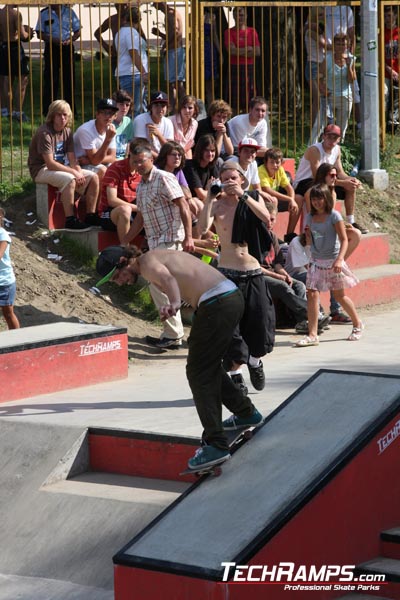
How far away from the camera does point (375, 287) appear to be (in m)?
12.7

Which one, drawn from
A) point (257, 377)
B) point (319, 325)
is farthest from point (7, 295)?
point (319, 325)

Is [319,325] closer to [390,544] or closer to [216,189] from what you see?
[216,189]

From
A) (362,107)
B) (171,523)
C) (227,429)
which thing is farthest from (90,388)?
(362,107)

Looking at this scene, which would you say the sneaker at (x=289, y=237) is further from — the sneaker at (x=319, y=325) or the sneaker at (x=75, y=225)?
the sneaker at (x=75, y=225)

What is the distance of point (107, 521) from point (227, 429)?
96 centimetres

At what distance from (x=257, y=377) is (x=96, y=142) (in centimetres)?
476

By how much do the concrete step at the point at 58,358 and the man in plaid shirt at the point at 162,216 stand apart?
3.68 feet

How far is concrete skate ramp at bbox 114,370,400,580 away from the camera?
221 inches

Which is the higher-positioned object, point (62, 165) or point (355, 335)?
point (62, 165)

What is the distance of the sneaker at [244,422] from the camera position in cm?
698

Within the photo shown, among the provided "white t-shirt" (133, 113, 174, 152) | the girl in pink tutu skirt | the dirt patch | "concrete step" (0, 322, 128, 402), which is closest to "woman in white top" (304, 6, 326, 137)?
"white t-shirt" (133, 113, 174, 152)

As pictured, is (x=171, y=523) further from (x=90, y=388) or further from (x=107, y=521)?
(x=90, y=388)

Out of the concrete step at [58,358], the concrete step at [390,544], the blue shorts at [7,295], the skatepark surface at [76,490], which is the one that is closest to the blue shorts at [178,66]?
the blue shorts at [7,295]

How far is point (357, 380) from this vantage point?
7.20m
